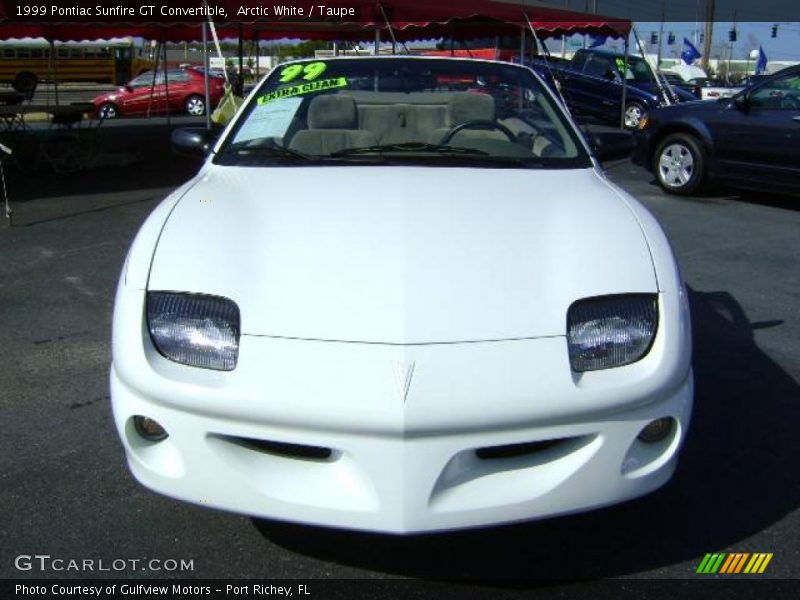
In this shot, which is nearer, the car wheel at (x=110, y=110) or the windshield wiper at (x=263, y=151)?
the windshield wiper at (x=263, y=151)

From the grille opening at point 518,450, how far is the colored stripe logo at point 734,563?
0.69 metres

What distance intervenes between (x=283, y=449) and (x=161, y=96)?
69.7ft

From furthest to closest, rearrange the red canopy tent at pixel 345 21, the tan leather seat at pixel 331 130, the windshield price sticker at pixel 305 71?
the red canopy tent at pixel 345 21
the windshield price sticker at pixel 305 71
the tan leather seat at pixel 331 130

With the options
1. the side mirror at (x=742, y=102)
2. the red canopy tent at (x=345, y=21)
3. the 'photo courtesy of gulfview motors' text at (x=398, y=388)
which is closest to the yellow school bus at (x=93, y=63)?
the red canopy tent at (x=345, y=21)

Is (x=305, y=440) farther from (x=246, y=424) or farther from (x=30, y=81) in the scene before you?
(x=30, y=81)

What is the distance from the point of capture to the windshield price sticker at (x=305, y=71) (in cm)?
392

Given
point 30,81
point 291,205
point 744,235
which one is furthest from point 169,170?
point 30,81

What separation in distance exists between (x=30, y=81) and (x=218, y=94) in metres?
6.29

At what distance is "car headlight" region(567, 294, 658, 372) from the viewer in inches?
86.3

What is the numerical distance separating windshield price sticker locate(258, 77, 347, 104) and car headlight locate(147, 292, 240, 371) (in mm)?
1743

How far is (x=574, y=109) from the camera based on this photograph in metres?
18.1

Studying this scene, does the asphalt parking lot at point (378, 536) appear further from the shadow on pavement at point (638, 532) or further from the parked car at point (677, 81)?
the parked car at point (677, 81)

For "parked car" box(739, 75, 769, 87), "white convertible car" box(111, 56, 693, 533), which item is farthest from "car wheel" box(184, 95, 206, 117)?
"white convertible car" box(111, 56, 693, 533)

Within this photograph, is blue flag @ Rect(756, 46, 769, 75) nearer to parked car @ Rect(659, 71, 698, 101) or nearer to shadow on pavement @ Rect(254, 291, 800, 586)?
parked car @ Rect(659, 71, 698, 101)
